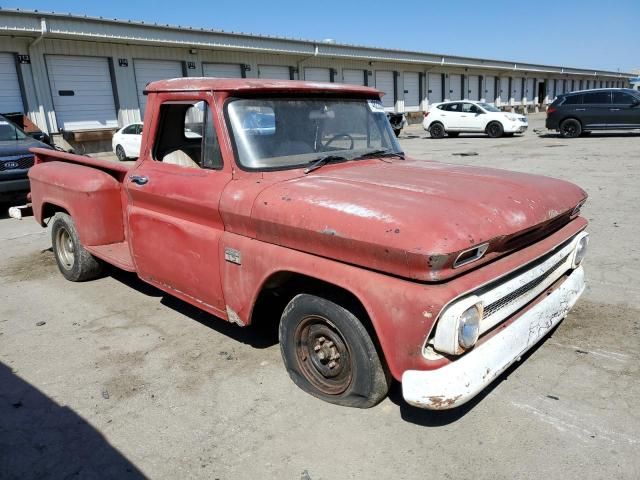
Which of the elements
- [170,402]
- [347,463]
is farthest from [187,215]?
[347,463]

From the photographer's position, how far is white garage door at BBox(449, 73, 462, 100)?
36028mm

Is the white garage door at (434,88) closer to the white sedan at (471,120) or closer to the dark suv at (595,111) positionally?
the white sedan at (471,120)

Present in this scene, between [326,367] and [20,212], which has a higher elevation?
[20,212]

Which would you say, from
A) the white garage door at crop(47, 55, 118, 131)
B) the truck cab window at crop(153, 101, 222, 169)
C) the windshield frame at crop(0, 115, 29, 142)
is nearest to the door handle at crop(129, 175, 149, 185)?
the truck cab window at crop(153, 101, 222, 169)

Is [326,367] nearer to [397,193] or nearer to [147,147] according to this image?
[397,193]

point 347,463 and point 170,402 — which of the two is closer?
point 347,463

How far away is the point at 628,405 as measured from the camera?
2877 mm

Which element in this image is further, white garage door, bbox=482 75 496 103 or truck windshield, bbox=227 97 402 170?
white garage door, bbox=482 75 496 103

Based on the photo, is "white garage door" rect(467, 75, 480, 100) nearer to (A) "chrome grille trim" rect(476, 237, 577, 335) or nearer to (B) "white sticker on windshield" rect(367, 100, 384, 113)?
(B) "white sticker on windshield" rect(367, 100, 384, 113)

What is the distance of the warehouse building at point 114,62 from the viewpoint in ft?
52.5

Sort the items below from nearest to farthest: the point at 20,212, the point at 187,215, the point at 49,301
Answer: the point at 187,215 → the point at 49,301 → the point at 20,212

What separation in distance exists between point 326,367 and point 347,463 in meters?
0.61

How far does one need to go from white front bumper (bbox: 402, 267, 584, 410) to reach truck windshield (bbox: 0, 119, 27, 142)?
34.3 ft

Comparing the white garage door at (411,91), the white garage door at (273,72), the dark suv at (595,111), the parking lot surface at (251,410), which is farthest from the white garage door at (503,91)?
the parking lot surface at (251,410)
